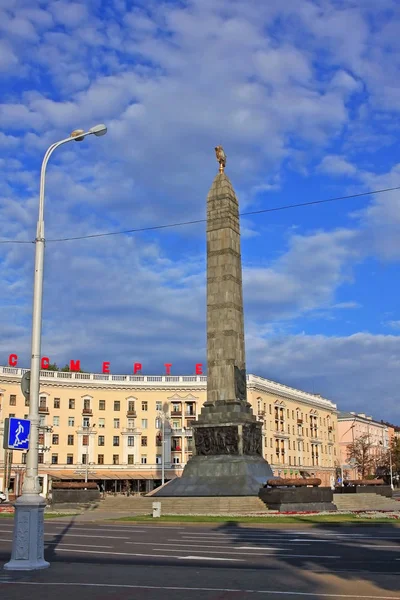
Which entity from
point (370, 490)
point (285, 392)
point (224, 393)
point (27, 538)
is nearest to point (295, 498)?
point (224, 393)

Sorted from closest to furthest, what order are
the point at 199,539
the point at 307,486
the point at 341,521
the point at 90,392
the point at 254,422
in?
the point at 199,539 → the point at 341,521 → the point at 307,486 → the point at 254,422 → the point at 90,392

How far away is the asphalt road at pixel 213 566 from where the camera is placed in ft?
30.3

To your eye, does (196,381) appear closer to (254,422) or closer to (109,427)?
(109,427)

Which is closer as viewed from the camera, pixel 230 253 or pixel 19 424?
pixel 19 424

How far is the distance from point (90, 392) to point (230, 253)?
153ft

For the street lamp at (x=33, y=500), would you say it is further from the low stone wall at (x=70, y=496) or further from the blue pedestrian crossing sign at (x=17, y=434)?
the low stone wall at (x=70, y=496)

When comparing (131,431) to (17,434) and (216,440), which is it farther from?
(17,434)

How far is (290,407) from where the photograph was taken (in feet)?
306

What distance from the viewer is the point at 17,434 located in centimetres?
1234

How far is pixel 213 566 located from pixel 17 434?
4245mm

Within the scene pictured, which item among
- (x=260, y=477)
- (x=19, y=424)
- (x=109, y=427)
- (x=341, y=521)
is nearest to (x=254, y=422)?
(x=260, y=477)

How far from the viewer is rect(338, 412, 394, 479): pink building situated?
110 metres

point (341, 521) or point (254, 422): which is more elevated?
point (254, 422)

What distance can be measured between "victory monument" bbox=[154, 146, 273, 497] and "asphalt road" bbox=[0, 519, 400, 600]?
45.1 feet
